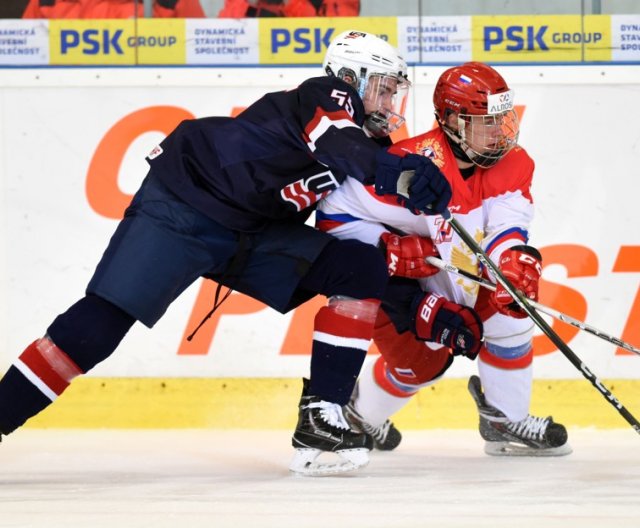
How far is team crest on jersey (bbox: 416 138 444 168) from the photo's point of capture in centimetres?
333

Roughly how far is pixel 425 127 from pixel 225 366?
1024mm

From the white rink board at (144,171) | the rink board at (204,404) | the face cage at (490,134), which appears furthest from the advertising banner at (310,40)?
the face cage at (490,134)

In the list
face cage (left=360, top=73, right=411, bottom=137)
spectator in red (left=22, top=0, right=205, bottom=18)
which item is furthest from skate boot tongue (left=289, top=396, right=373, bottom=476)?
spectator in red (left=22, top=0, right=205, bottom=18)

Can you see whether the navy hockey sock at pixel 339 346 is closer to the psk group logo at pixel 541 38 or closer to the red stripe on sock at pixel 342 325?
the red stripe on sock at pixel 342 325

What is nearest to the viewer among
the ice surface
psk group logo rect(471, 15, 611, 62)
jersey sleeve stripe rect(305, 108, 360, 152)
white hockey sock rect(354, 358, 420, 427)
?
the ice surface

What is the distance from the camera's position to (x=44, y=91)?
14.4ft

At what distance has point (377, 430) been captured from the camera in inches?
145

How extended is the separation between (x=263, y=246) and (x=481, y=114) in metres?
0.64

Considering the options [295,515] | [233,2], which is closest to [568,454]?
[295,515]

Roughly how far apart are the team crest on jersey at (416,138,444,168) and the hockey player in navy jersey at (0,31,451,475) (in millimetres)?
184

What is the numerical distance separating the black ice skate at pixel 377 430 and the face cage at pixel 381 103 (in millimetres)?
843

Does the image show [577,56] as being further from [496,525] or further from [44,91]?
[496,525]

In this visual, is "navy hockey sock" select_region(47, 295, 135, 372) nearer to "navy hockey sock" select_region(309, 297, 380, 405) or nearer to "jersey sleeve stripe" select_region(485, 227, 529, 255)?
"navy hockey sock" select_region(309, 297, 380, 405)

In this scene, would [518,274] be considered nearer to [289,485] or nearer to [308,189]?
[308,189]
